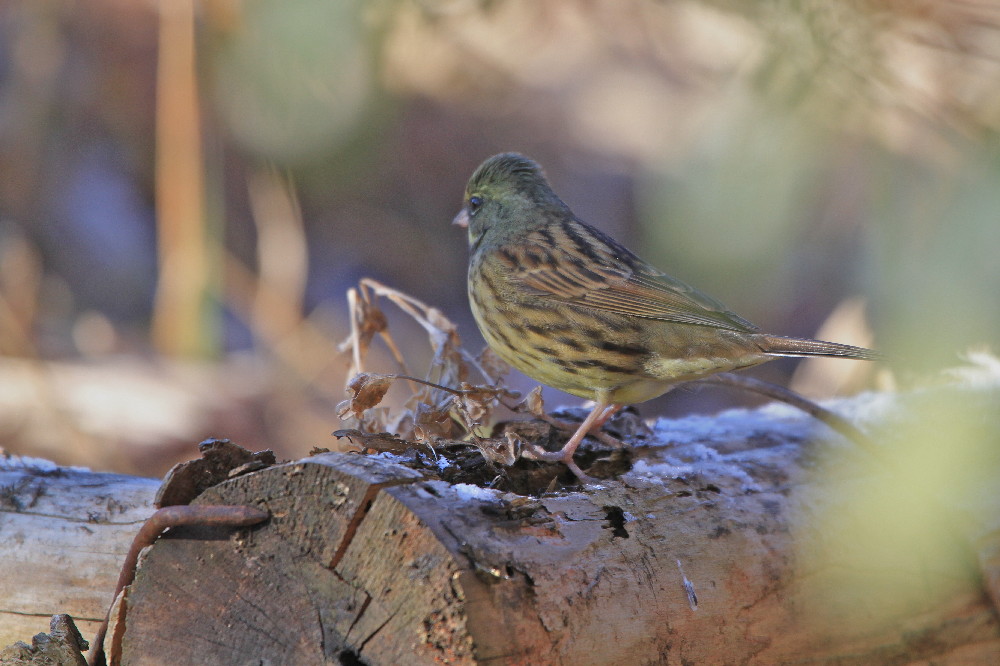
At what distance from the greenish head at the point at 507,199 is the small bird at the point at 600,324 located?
14cm

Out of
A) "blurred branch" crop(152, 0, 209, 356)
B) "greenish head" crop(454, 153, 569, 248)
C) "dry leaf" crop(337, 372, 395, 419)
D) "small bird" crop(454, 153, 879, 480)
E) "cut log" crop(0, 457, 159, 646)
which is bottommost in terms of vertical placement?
"cut log" crop(0, 457, 159, 646)

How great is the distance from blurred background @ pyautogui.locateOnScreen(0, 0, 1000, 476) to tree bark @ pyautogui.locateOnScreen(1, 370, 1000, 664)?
110cm

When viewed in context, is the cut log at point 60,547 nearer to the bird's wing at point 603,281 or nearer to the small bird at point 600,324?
the small bird at point 600,324

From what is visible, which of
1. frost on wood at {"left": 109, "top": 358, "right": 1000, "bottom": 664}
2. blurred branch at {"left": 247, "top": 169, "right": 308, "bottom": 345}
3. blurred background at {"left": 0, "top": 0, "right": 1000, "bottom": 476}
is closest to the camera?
frost on wood at {"left": 109, "top": 358, "right": 1000, "bottom": 664}

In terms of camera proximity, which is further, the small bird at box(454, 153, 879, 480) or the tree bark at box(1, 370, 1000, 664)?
the small bird at box(454, 153, 879, 480)

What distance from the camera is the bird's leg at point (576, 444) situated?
Result: 2.21 m

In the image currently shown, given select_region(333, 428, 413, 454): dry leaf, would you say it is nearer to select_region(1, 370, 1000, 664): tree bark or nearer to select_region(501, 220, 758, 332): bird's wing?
select_region(1, 370, 1000, 664): tree bark

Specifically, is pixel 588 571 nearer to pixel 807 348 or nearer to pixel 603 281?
pixel 807 348

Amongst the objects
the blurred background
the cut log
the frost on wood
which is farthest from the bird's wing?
the cut log

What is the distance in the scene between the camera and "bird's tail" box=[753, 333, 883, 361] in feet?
8.21

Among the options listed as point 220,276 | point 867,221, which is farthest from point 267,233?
point 867,221

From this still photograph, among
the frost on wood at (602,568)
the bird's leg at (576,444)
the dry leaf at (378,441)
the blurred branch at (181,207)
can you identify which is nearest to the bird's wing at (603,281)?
the bird's leg at (576,444)

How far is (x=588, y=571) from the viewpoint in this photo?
1.81m

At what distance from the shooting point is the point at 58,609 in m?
2.06
